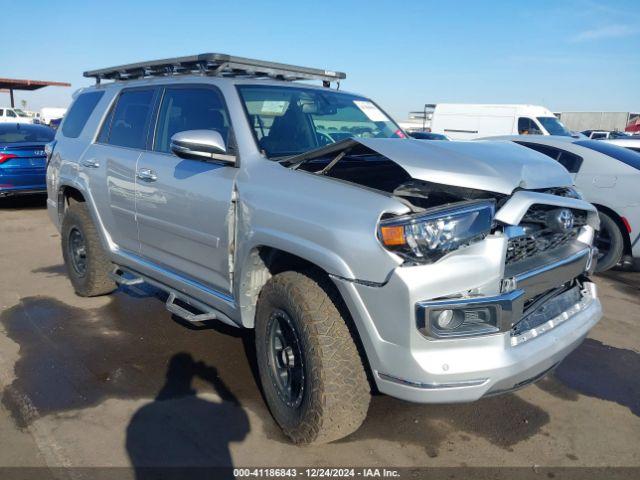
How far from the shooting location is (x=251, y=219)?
118 inches

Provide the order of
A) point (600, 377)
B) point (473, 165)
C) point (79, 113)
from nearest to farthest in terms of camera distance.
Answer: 1. point (473, 165)
2. point (600, 377)
3. point (79, 113)

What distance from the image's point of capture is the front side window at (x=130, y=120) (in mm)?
4219

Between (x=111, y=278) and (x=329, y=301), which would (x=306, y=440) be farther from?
(x=111, y=278)

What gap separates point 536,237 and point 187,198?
2.13 meters

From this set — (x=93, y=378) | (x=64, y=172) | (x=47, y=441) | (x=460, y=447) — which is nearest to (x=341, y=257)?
(x=460, y=447)

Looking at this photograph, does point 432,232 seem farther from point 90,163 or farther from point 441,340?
point 90,163

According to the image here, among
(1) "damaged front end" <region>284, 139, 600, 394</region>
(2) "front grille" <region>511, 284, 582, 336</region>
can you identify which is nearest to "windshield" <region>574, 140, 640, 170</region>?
(2) "front grille" <region>511, 284, 582, 336</region>

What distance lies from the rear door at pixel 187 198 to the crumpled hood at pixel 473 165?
1.04 metres

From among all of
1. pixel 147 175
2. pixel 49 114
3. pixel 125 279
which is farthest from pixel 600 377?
pixel 49 114

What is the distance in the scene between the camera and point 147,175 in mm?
3877

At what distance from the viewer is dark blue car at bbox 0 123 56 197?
929cm

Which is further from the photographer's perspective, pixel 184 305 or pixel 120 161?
pixel 184 305

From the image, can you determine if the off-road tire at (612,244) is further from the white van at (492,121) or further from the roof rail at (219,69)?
the white van at (492,121)

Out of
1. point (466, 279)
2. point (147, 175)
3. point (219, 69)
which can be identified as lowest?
point (466, 279)
